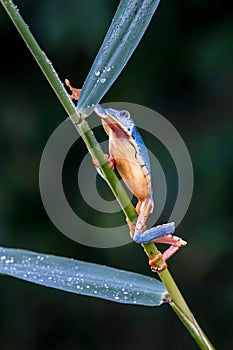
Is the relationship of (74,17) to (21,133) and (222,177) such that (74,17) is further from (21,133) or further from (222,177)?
(222,177)

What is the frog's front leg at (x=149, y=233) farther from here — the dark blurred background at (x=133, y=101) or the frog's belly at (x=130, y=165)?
the dark blurred background at (x=133, y=101)

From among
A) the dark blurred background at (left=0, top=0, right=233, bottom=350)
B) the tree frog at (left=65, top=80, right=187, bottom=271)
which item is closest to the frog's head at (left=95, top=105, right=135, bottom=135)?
the tree frog at (left=65, top=80, right=187, bottom=271)

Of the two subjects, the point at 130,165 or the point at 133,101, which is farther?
the point at 133,101

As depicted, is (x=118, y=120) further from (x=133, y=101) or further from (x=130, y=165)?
(x=133, y=101)

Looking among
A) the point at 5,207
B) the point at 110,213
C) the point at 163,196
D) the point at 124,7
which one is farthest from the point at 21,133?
the point at 124,7

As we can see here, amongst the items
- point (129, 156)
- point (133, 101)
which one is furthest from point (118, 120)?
point (133, 101)
